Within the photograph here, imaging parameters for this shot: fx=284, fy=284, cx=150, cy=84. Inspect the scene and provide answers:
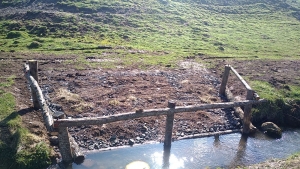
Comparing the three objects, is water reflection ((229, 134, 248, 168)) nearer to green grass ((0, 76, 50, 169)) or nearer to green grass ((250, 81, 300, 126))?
green grass ((250, 81, 300, 126))

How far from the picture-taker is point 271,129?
18797mm

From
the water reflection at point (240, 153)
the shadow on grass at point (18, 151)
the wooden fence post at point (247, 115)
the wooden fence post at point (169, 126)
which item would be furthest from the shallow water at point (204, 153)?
the shadow on grass at point (18, 151)

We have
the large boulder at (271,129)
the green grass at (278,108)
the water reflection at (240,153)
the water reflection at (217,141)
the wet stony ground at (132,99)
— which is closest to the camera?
the water reflection at (240,153)

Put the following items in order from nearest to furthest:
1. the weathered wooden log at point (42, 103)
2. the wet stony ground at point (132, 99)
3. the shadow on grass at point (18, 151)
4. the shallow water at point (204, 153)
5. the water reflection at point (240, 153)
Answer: the shadow on grass at point (18, 151) → the weathered wooden log at point (42, 103) → the shallow water at point (204, 153) → the water reflection at point (240, 153) → the wet stony ground at point (132, 99)

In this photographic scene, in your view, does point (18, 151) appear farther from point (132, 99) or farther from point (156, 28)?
point (156, 28)

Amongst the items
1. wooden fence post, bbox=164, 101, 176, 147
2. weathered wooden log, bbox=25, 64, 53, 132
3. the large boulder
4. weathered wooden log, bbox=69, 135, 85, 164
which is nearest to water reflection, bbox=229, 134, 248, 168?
the large boulder

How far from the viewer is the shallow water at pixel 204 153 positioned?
15.0 metres

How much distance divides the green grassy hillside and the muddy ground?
6.74 m

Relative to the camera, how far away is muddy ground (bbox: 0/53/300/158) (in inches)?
664

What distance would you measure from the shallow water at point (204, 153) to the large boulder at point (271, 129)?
0.37 metres

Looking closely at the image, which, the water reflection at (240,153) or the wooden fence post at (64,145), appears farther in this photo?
the water reflection at (240,153)

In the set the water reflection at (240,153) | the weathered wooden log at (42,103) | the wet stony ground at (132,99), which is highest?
the weathered wooden log at (42,103)

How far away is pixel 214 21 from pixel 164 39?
18.3 metres

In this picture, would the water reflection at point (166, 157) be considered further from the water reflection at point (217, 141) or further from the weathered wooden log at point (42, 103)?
the weathered wooden log at point (42, 103)
